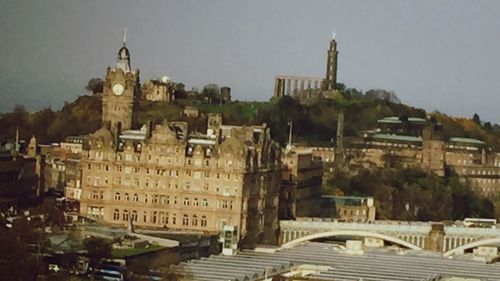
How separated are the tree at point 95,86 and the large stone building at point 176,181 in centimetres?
41

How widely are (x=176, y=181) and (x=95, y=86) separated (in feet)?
5.96

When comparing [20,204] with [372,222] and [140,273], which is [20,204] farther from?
[372,222]

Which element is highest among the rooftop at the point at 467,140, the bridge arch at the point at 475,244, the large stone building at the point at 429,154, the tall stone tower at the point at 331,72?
the tall stone tower at the point at 331,72

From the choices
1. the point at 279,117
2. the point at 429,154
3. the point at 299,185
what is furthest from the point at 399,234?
the point at 429,154

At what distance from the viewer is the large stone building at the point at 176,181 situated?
25.7 metres

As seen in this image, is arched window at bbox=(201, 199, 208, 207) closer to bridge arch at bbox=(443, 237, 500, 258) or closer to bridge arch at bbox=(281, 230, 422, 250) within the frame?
bridge arch at bbox=(281, 230, 422, 250)

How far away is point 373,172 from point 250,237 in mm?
10214

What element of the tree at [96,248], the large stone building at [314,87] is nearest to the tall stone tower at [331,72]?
the large stone building at [314,87]

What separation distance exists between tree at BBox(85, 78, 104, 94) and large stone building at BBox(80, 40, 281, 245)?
41 cm

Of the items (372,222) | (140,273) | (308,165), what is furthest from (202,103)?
(140,273)

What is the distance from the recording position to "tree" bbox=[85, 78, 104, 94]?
78.8 ft

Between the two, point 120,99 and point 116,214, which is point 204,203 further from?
point 120,99

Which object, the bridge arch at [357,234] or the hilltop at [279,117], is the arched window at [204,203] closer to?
the bridge arch at [357,234]

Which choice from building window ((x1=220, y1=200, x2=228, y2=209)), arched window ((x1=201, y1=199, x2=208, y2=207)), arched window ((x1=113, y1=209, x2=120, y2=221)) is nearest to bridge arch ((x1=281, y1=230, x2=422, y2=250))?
building window ((x1=220, y1=200, x2=228, y2=209))
